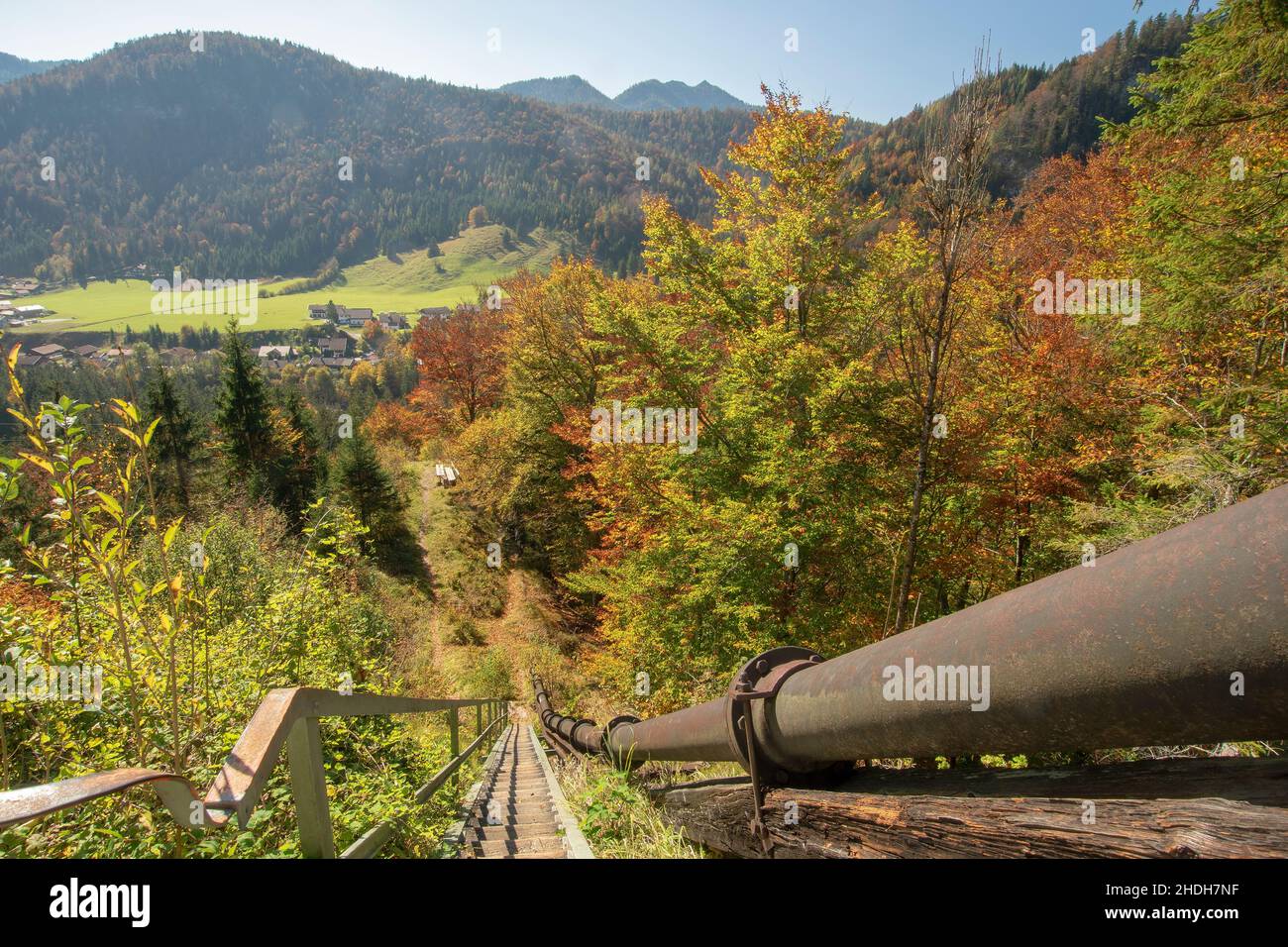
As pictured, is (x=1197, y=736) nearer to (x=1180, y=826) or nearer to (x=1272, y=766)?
(x=1180, y=826)

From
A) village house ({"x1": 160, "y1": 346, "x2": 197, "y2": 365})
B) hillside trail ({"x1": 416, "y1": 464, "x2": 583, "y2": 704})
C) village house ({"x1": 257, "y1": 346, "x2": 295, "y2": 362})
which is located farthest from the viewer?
village house ({"x1": 257, "y1": 346, "x2": 295, "y2": 362})

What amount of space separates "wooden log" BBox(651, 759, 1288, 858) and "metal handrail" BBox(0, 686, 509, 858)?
155 centimetres

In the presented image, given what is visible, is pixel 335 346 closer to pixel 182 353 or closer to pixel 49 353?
pixel 182 353

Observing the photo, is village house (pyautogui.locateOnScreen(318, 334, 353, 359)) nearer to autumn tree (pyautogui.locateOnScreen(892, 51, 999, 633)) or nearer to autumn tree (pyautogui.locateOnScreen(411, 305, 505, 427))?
autumn tree (pyautogui.locateOnScreen(411, 305, 505, 427))

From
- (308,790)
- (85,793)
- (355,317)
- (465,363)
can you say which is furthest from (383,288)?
(85,793)

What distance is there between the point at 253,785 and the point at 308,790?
380mm

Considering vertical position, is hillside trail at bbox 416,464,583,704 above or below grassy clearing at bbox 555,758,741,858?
below

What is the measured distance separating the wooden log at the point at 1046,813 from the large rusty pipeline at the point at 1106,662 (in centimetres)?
14

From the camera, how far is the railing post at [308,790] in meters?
1.67

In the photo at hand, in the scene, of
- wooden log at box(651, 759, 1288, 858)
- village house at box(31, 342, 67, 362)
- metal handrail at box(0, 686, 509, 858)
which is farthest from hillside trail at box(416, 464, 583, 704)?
wooden log at box(651, 759, 1288, 858)

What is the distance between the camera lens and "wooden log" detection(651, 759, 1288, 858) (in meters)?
1.12
